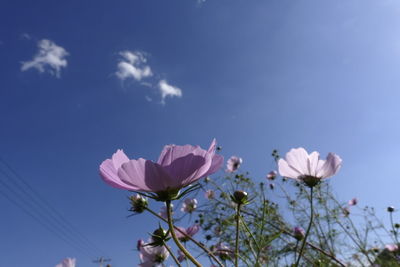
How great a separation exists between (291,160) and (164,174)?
40cm

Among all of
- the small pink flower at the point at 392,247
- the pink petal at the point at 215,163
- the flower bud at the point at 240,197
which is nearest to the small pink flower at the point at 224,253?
the flower bud at the point at 240,197

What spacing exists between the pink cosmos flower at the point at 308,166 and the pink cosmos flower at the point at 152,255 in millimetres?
515

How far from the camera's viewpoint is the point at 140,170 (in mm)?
413

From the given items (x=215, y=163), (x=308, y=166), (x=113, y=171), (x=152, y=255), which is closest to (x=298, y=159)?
(x=308, y=166)

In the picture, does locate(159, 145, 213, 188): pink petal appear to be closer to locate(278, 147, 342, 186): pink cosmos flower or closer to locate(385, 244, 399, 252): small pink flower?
locate(278, 147, 342, 186): pink cosmos flower

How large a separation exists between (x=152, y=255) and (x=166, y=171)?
0.70 metres

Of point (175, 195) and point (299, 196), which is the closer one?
point (175, 195)

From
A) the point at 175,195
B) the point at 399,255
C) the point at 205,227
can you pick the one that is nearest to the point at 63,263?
the point at 205,227

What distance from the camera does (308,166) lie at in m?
0.71

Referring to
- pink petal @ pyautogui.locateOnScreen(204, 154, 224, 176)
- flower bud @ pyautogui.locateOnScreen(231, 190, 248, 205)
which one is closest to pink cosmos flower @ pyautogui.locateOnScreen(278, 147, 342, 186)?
flower bud @ pyautogui.locateOnScreen(231, 190, 248, 205)

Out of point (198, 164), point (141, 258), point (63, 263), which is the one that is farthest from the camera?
point (63, 263)

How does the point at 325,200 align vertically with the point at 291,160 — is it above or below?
above

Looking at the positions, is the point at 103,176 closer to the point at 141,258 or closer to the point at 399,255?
the point at 141,258

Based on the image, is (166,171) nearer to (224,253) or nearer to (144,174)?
(144,174)
